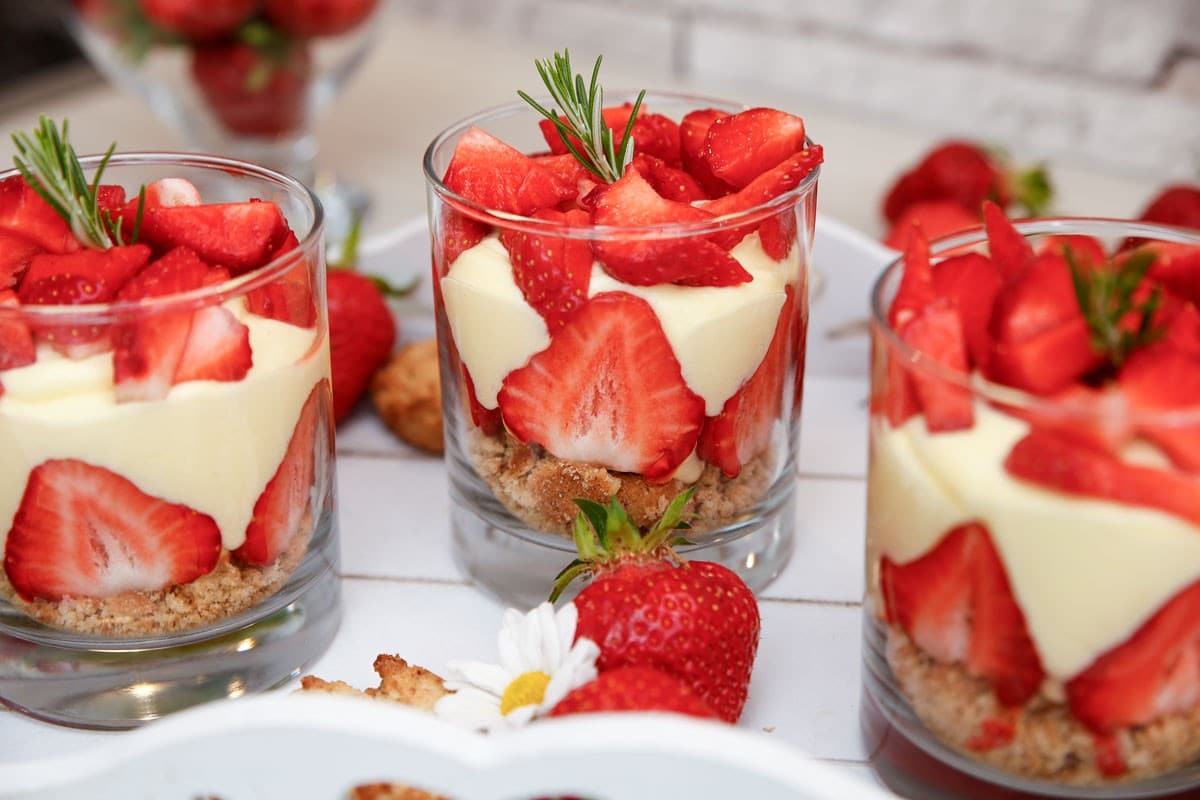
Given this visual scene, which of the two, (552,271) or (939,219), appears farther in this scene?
(939,219)

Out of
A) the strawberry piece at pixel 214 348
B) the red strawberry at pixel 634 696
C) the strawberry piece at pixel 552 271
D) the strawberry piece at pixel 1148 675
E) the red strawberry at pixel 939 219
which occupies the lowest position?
the red strawberry at pixel 634 696

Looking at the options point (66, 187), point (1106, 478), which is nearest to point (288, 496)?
point (66, 187)

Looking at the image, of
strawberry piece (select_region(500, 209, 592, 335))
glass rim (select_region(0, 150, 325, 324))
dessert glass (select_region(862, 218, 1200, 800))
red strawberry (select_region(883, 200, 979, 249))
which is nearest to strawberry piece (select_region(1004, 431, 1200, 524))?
dessert glass (select_region(862, 218, 1200, 800))

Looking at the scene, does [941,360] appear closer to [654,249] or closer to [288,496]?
[654,249]

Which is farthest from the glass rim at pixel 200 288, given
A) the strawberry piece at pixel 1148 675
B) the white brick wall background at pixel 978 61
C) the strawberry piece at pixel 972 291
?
the white brick wall background at pixel 978 61

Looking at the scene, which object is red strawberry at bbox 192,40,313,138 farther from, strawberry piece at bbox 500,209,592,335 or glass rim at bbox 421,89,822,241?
strawberry piece at bbox 500,209,592,335

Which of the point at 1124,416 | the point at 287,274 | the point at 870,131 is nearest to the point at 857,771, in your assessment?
the point at 1124,416

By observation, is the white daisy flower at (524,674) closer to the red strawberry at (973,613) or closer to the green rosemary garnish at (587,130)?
the red strawberry at (973,613)
